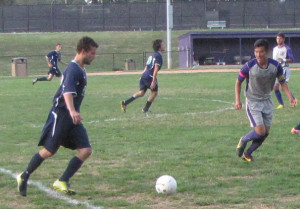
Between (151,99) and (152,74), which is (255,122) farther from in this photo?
(152,74)

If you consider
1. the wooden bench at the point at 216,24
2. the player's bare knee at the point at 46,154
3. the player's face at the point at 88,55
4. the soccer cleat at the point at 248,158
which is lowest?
the soccer cleat at the point at 248,158

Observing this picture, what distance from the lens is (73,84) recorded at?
6422 mm

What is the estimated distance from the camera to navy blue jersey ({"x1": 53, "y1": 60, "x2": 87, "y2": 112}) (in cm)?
641

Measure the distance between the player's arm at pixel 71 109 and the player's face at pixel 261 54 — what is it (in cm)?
279

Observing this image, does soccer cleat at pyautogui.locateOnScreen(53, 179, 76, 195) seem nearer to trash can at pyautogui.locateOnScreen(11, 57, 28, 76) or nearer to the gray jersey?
the gray jersey

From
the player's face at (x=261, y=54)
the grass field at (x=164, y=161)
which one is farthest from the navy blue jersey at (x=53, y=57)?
the player's face at (x=261, y=54)

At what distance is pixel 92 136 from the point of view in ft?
35.4

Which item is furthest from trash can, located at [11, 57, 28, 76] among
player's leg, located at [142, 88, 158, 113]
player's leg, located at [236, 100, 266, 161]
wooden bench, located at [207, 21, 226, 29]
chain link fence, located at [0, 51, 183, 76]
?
player's leg, located at [236, 100, 266, 161]

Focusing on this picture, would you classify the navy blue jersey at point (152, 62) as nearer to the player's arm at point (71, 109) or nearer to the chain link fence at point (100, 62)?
the player's arm at point (71, 109)

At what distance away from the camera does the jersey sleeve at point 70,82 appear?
21.0 ft

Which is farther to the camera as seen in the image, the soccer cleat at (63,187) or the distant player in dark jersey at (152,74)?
the distant player in dark jersey at (152,74)

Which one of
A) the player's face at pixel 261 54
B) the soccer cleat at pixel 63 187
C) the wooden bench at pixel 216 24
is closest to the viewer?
the soccer cleat at pixel 63 187

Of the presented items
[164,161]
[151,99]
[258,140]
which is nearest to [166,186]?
[164,161]

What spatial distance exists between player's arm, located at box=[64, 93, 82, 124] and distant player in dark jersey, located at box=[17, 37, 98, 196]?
1.2 inches
